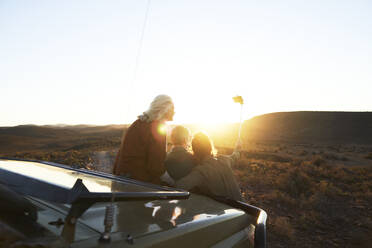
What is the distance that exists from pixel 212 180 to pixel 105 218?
6.67 ft

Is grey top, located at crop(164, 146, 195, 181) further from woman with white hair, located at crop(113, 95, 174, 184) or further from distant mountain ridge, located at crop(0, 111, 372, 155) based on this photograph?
distant mountain ridge, located at crop(0, 111, 372, 155)

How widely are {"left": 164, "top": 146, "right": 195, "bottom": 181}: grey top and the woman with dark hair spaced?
0.40ft

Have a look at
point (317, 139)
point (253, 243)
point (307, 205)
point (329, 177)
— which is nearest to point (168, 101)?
point (253, 243)

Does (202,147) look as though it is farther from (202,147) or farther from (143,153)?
(143,153)

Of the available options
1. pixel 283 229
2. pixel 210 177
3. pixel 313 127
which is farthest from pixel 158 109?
pixel 313 127

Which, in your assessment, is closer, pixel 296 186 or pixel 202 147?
Answer: pixel 202 147

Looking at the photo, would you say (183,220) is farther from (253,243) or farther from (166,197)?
(253,243)

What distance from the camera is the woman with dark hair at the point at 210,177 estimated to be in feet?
9.74

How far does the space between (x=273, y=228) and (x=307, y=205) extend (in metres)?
2.59

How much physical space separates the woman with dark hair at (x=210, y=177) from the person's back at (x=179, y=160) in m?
0.13

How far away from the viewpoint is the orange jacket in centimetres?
336

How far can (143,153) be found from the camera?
3.42 m

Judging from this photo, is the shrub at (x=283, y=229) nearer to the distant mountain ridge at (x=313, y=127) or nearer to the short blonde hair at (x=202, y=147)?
the short blonde hair at (x=202, y=147)

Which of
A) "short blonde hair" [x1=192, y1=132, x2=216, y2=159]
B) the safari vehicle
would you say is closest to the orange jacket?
"short blonde hair" [x1=192, y1=132, x2=216, y2=159]
